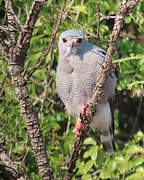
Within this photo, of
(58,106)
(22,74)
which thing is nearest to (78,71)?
(22,74)

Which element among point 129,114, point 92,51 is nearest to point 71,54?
point 92,51

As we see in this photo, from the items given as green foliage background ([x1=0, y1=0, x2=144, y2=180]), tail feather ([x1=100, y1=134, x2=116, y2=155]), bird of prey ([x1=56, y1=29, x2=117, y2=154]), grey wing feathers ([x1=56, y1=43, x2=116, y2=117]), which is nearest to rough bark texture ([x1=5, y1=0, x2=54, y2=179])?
green foliage background ([x1=0, y1=0, x2=144, y2=180])

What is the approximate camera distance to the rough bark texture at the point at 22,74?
3.00 meters

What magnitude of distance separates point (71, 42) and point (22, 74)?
26.9 inches

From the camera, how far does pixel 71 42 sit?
3537 millimetres

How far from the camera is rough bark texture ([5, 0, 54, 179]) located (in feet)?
9.85

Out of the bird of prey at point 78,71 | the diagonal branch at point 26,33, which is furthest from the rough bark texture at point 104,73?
the diagonal branch at point 26,33

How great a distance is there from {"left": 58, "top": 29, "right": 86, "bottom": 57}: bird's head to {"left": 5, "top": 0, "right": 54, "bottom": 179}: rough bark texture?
0.55 meters

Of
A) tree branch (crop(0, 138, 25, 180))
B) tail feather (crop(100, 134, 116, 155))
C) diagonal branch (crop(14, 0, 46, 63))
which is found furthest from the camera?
tail feather (crop(100, 134, 116, 155))

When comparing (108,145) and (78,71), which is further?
(108,145)

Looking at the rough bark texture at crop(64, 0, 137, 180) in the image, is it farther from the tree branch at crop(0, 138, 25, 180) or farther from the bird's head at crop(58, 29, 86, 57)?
the bird's head at crop(58, 29, 86, 57)

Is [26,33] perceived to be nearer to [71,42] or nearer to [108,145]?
[71,42]

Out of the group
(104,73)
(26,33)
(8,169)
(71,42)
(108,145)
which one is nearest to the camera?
(104,73)

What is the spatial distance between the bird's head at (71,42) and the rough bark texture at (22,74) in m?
0.55
